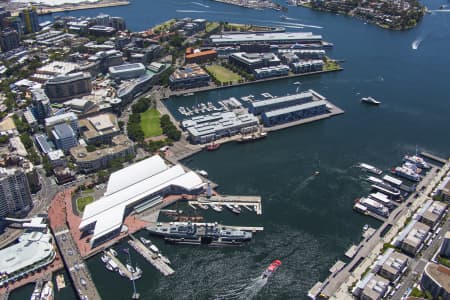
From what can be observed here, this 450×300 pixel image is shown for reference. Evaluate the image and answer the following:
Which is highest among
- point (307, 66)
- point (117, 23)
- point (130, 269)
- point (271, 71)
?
point (117, 23)

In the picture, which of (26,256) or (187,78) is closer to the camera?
(26,256)

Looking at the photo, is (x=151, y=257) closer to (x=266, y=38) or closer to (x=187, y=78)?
(x=187, y=78)

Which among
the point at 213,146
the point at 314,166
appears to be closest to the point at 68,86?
the point at 213,146

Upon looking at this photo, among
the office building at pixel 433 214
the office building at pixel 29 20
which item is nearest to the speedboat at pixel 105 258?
the office building at pixel 433 214

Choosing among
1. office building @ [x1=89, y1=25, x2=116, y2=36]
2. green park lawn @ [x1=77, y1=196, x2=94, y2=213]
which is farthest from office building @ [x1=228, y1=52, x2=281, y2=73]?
green park lawn @ [x1=77, y1=196, x2=94, y2=213]

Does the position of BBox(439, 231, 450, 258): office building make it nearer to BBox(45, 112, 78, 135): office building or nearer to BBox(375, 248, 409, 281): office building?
BBox(375, 248, 409, 281): office building

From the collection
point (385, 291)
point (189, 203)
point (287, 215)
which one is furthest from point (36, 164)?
point (385, 291)
